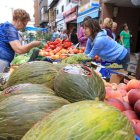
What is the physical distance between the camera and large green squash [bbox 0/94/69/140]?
0.82 meters

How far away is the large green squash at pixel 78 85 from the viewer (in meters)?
1.16

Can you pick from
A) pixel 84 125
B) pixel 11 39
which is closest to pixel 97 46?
pixel 11 39

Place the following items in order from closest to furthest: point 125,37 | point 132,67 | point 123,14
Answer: point 132,67
point 125,37
point 123,14

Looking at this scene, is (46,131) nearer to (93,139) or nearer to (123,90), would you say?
(93,139)

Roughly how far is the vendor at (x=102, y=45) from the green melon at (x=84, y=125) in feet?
11.5

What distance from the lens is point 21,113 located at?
851 millimetres

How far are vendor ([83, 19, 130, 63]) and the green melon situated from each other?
11.5 ft

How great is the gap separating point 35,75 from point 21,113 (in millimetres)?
648

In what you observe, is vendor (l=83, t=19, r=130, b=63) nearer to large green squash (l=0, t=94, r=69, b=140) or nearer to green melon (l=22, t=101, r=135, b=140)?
large green squash (l=0, t=94, r=69, b=140)

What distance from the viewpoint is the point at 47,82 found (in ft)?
4.84

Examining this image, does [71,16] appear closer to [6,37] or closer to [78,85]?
[6,37]

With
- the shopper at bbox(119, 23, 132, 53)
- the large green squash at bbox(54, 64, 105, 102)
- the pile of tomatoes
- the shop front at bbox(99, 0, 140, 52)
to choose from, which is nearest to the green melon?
the large green squash at bbox(54, 64, 105, 102)

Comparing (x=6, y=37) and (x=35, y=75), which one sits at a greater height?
(x=6, y=37)

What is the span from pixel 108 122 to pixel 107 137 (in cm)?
7
